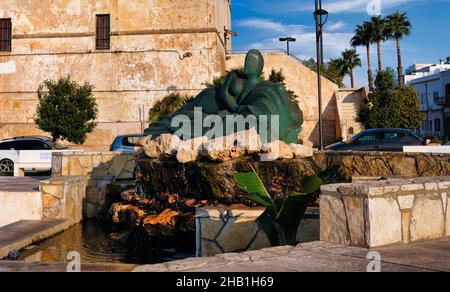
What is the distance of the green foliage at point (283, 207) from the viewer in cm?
505

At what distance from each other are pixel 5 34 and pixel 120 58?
8469 mm

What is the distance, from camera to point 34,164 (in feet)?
55.2

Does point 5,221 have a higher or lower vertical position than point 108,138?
lower

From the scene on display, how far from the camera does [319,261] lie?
135 inches

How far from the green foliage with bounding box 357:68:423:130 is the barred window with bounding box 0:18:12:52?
78.8 ft

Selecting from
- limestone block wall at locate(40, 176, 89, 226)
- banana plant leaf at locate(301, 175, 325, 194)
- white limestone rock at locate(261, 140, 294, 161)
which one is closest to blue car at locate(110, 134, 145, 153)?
limestone block wall at locate(40, 176, 89, 226)

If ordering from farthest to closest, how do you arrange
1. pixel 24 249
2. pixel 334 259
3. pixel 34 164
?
pixel 34 164
pixel 24 249
pixel 334 259

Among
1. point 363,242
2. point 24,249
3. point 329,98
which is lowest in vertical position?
point 24,249

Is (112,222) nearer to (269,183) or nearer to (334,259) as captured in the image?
(269,183)

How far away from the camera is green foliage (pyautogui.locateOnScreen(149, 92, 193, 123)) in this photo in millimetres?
29984

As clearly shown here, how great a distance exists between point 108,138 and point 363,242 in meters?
29.9
